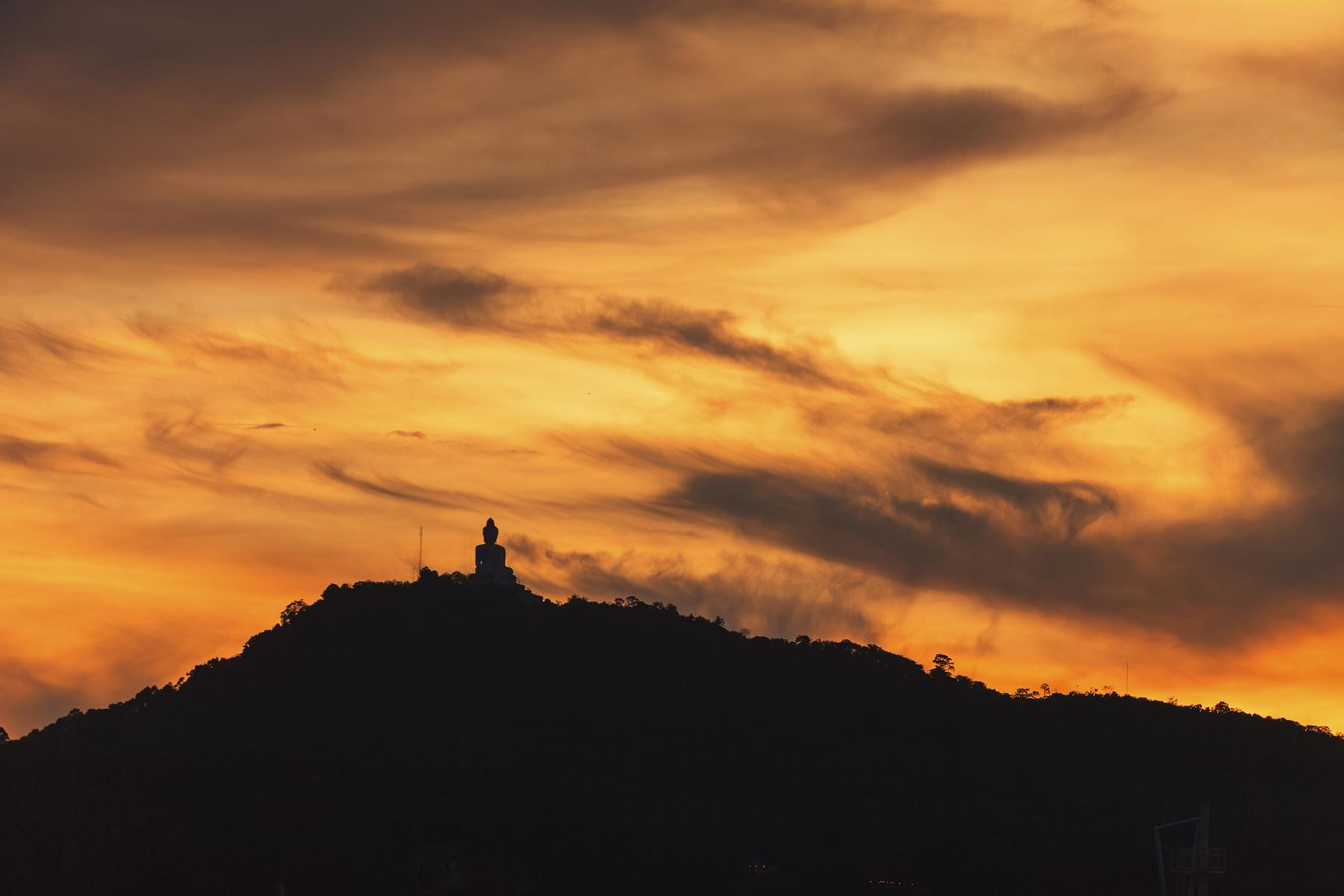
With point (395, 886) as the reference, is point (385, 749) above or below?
above

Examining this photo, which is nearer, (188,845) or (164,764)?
(188,845)

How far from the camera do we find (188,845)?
171750 millimetres

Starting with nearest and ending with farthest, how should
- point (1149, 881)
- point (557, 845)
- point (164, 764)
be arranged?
point (1149, 881) < point (557, 845) < point (164, 764)

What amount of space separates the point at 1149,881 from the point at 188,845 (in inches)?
3434

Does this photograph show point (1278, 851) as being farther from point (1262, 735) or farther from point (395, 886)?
point (395, 886)

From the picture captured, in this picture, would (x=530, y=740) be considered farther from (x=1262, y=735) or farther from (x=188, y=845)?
(x=1262, y=735)

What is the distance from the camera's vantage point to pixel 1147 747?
196m

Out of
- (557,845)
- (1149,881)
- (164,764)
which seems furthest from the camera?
(164,764)

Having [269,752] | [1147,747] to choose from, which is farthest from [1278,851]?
[269,752]

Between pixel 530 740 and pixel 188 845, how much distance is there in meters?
41.0

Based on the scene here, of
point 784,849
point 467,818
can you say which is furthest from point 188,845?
point 784,849

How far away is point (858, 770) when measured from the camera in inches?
7721

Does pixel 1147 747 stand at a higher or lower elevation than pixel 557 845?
higher

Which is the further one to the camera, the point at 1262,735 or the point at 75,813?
the point at 1262,735
